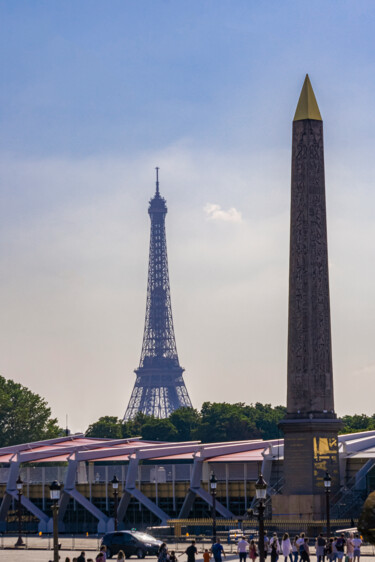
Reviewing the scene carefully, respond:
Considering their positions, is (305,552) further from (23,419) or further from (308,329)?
(23,419)

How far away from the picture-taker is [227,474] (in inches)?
2534

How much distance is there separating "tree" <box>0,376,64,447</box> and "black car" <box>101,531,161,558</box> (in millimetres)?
76930

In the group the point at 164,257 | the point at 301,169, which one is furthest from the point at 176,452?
the point at 164,257

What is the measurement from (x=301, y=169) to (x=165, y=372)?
139 meters

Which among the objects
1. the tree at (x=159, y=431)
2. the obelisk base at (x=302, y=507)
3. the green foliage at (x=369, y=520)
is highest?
the tree at (x=159, y=431)

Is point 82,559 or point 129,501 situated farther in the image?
point 129,501

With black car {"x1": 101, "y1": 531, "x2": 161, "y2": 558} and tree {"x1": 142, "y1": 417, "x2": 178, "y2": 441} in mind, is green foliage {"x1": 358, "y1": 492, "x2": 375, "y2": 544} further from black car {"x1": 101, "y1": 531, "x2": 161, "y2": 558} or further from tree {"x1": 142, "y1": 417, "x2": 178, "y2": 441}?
tree {"x1": 142, "y1": 417, "x2": 178, "y2": 441}

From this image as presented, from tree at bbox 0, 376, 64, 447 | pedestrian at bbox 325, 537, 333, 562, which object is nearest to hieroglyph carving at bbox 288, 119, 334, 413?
pedestrian at bbox 325, 537, 333, 562

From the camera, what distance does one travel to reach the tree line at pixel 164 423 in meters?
119

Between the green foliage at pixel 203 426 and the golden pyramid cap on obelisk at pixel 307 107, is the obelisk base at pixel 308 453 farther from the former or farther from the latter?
the green foliage at pixel 203 426

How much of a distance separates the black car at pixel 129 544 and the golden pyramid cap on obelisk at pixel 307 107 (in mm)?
21275

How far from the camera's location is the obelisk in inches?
1906

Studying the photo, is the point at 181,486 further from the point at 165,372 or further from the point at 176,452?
the point at 165,372

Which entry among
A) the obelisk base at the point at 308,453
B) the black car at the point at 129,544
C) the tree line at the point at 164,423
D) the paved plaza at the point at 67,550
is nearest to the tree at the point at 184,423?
the tree line at the point at 164,423
